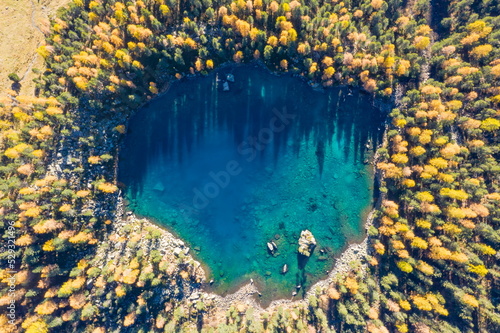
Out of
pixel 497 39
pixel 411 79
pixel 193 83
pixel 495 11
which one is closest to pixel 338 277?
pixel 411 79

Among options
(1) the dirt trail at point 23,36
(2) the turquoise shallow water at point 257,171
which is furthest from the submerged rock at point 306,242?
(1) the dirt trail at point 23,36

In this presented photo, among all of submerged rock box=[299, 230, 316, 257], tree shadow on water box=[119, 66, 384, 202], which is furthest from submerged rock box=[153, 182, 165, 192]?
submerged rock box=[299, 230, 316, 257]

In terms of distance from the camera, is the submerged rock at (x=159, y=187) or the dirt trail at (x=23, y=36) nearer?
the dirt trail at (x=23, y=36)

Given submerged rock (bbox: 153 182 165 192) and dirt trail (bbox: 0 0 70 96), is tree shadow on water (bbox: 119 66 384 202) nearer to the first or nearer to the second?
submerged rock (bbox: 153 182 165 192)

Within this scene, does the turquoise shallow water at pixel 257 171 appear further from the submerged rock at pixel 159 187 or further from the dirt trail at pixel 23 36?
the dirt trail at pixel 23 36

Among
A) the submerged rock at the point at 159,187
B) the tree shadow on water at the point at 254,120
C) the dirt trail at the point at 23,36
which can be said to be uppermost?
the dirt trail at the point at 23,36

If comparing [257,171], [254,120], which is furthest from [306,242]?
[254,120]

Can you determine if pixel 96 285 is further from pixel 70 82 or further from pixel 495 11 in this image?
pixel 495 11
